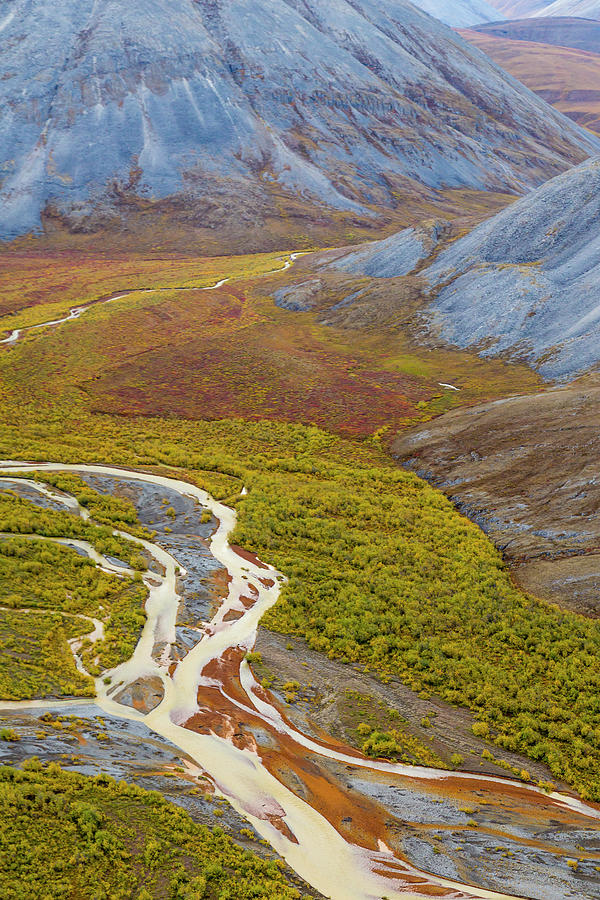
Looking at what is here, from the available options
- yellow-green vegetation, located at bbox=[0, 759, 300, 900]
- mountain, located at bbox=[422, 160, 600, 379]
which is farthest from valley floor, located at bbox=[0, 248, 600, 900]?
mountain, located at bbox=[422, 160, 600, 379]

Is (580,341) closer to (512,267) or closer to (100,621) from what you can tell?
(512,267)

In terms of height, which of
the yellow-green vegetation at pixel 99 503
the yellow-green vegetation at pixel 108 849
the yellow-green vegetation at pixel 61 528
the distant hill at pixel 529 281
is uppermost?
the distant hill at pixel 529 281

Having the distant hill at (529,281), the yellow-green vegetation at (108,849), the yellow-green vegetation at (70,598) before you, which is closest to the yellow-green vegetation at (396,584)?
the yellow-green vegetation at (70,598)

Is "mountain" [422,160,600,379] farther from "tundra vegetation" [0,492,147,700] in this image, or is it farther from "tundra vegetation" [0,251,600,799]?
"tundra vegetation" [0,492,147,700]

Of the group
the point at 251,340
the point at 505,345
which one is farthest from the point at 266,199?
the point at 505,345

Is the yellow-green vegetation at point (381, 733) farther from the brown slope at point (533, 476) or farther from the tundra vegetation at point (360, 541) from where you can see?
the brown slope at point (533, 476)
